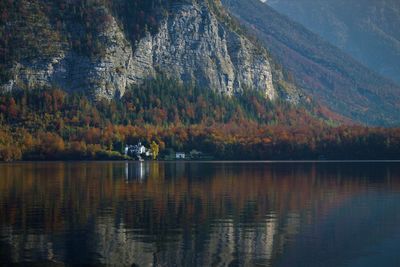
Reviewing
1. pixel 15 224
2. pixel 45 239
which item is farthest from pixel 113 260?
pixel 15 224

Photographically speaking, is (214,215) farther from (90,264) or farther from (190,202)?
(90,264)

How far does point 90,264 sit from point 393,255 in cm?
2226

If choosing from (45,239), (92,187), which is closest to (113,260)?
(45,239)

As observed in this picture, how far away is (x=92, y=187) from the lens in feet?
347

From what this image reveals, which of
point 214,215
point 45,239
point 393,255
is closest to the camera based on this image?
point 393,255

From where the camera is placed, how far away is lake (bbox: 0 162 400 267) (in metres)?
51.5

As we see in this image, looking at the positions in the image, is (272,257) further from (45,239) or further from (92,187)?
(92,187)

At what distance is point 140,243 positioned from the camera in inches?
2217

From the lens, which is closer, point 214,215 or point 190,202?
point 214,215

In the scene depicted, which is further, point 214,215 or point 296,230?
point 214,215

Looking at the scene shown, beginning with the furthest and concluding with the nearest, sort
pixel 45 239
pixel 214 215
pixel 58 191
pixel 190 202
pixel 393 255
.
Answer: pixel 58 191 < pixel 190 202 < pixel 214 215 < pixel 45 239 < pixel 393 255

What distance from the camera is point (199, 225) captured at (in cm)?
6588

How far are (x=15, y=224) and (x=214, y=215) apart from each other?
65.3ft

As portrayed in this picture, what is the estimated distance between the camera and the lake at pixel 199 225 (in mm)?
51531
